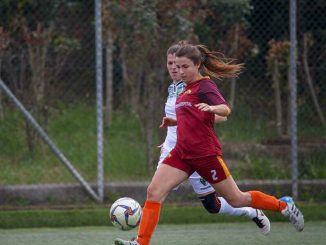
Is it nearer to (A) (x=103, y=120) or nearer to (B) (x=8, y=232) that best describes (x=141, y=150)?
(A) (x=103, y=120)

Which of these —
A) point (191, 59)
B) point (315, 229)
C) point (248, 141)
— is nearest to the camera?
point (191, 59)

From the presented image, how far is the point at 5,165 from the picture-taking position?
403 inches

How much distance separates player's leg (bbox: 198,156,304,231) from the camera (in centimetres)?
705

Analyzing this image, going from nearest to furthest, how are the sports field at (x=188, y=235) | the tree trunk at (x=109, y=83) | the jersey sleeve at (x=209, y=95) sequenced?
the jersey sleeve at (x=209, y=95), the sports field at (x=188, y=235), the tree trunk at (x=109, y=83)

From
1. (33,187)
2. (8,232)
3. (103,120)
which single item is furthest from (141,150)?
(8,232)

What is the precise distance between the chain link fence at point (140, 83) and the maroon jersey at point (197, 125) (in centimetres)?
323

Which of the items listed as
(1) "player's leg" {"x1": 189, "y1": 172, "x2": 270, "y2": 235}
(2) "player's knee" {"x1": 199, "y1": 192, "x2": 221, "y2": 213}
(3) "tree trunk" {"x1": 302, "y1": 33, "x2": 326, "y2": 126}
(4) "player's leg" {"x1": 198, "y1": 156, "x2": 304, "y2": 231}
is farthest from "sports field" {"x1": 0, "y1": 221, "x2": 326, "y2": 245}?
(3) "tree trunk" {"x1": 302, "y1": 33, "x2": 326, "y2": 126}

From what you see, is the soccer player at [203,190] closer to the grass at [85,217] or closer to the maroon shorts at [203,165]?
the maroon shorts at [203,165]

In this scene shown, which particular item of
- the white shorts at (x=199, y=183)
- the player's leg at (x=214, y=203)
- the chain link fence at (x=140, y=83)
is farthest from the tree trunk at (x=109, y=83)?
the player's leg at (x=214, y=203)

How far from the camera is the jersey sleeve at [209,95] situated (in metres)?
6.90

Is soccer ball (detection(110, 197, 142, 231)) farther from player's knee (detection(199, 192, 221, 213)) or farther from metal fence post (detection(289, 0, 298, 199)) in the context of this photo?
metal fence post (detection(289, 0, 298, 199))

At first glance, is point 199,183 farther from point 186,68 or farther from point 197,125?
point 186,68

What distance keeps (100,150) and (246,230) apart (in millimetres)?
1930

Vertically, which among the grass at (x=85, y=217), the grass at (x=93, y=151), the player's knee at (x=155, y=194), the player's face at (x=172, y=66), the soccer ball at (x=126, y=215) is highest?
the player's face at (x=172, y=66)
